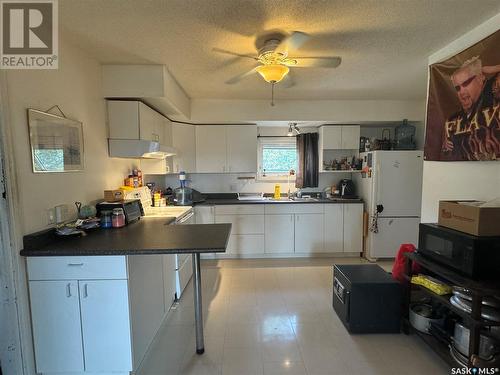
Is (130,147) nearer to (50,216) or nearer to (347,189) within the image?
(50,216)

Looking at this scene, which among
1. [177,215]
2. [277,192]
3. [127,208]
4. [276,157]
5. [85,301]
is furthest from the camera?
[276,157]

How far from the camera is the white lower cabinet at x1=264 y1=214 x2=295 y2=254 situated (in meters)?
3.77

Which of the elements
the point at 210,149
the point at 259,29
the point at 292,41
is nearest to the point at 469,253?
the point at 292,41

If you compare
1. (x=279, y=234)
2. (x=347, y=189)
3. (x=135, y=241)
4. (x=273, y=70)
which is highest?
(x=273, y=70)

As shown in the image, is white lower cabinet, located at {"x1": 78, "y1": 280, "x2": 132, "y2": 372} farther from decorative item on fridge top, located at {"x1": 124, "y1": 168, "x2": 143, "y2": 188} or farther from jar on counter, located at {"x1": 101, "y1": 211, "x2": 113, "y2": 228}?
decorative item on fridge top, located at {"x1": 124, "y1": 168, "x2": 143, "y2": 188}

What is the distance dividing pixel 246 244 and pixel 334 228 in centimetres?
135

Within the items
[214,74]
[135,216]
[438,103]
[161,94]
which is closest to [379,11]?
[438,103]

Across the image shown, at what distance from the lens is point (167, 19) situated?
64.2 inches

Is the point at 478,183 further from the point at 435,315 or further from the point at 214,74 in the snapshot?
the point at 214,74

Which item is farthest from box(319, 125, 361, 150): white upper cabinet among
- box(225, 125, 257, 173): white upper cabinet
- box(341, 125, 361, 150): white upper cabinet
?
box(225, 125, 257, 173): white upper cabinet

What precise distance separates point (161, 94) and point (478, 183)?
8.78 feet

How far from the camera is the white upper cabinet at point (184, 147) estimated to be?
3713 mm

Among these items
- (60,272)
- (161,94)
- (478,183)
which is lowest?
(60,272)

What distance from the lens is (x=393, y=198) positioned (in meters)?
3.51
